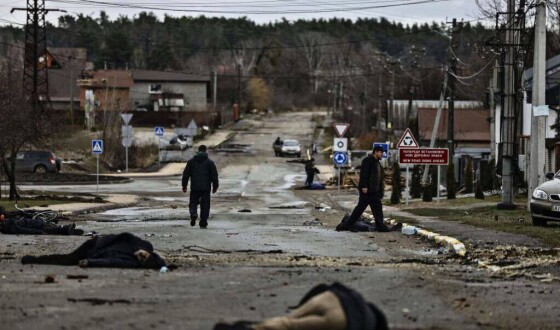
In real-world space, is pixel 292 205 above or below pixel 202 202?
below

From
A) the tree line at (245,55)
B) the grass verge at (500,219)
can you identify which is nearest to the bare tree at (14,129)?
the grass verge at (500,219)

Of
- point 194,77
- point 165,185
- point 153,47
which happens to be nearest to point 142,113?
point 194,77

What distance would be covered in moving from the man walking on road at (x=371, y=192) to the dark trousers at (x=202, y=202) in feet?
10.4

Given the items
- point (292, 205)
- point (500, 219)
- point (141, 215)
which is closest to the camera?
point (500, 219)

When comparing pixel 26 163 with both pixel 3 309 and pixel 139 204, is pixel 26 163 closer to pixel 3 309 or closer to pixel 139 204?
pixel 139 204

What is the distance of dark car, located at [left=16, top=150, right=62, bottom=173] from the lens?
61625mm

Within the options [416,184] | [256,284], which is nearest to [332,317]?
[256,284]

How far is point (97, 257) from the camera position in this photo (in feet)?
41.8

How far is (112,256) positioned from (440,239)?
7.55 metres

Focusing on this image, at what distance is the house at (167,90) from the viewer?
414ft

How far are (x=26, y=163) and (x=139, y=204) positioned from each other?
2553 cm

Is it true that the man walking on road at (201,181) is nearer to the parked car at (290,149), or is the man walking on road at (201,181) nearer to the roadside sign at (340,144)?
the roadside sign at (340,144)

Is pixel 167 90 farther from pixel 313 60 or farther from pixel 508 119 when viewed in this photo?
pixel 508 119

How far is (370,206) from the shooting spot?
2148 cm
